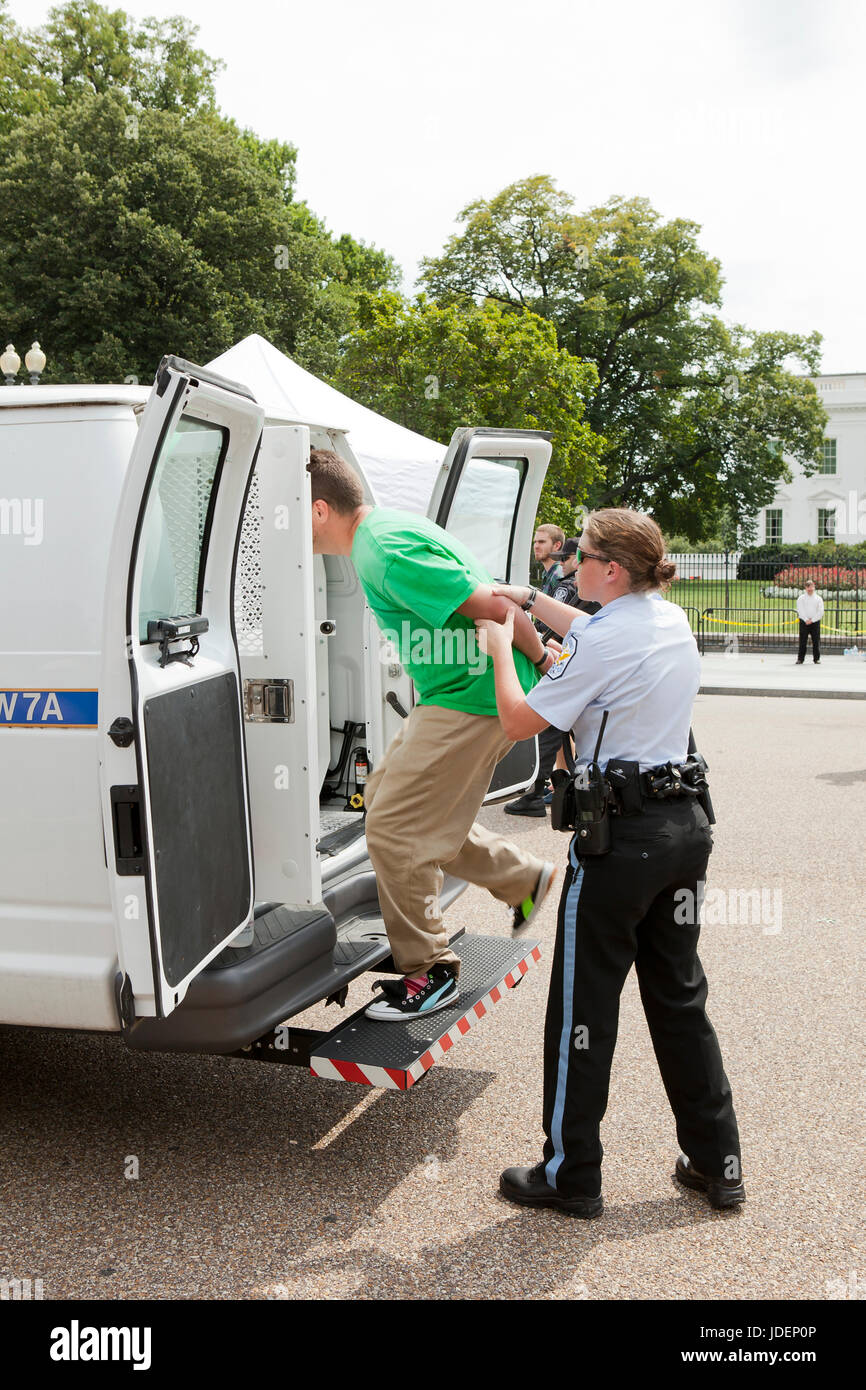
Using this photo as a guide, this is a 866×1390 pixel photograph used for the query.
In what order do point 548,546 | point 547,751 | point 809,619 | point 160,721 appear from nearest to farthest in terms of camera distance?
point 160,721 → point 548,546 → point 547,751 → point 809,619

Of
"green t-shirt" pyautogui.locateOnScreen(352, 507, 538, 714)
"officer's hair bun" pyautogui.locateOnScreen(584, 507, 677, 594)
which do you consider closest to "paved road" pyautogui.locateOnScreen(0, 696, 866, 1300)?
"green t-shirt" pyautogui.locateOnScreen(352, 507, 538, 714)

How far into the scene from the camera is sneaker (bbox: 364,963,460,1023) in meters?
3.88

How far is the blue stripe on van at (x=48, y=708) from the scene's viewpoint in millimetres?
3326

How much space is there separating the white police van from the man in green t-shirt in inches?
4.7

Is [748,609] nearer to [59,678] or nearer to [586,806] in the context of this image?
[586,806]

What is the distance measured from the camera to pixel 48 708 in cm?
337

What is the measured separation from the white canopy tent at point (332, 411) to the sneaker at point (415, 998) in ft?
21.1

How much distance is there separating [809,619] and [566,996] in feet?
64.6

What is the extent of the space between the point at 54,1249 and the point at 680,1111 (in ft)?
5.89

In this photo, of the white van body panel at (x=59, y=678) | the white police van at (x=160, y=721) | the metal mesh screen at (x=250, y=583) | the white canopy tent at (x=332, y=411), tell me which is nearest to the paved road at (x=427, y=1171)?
the white police van at (x=160, y=721)

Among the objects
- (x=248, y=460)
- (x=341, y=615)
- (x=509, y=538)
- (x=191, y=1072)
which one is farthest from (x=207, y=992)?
(x=509, y=538)

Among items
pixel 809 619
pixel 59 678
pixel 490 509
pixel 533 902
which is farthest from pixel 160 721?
pixel 809 619

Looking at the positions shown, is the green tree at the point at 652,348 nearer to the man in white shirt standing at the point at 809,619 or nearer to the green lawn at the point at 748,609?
the green lawn at the point at 748,609
